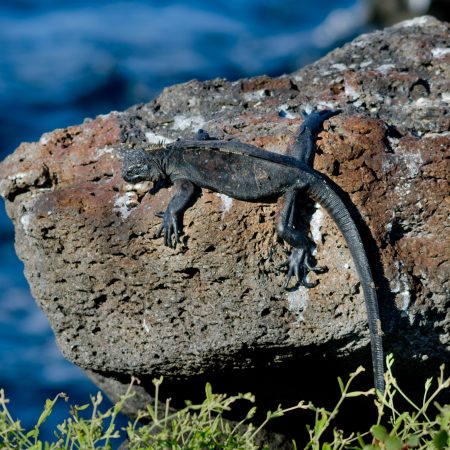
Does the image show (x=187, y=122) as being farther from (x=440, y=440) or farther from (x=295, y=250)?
(x=440, y=440)

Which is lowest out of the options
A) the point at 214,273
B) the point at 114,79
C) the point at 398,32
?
the point at 214,273

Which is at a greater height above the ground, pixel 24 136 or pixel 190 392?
pixel 24 136

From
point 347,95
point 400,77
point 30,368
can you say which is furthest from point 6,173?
point 30,368

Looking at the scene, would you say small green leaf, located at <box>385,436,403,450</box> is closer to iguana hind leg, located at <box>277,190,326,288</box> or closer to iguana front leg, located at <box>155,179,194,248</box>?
iguana hind leg, located at <box>277,190,326,288</box>

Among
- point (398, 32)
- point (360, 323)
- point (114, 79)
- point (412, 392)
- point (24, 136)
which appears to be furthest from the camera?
point (114, 79)

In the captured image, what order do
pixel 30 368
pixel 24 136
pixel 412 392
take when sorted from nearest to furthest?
1. pixel 412 392
2. pixel 30 368
3. pixel 24 136

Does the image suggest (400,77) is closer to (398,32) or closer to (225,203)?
(398,32)

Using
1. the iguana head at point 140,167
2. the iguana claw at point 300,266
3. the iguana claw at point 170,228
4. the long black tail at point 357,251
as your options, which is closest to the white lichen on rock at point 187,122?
the iguana head at point 140,167

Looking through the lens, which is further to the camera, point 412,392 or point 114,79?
point 114,79
